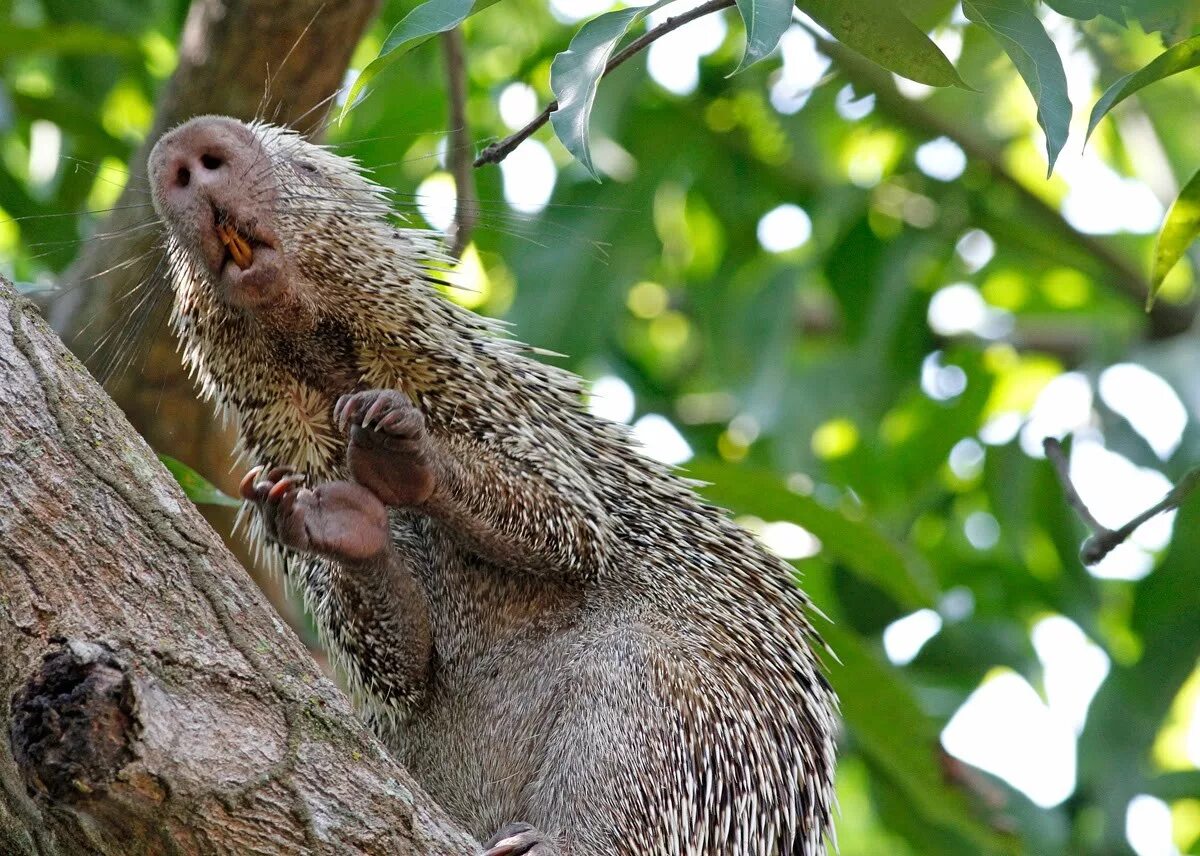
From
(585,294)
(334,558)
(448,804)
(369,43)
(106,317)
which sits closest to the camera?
(334,558)

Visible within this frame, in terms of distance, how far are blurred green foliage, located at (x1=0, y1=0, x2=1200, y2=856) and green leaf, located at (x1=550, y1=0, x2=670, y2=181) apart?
2142 millimetres

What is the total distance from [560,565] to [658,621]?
24cm

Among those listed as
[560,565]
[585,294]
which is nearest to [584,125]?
[560,565]

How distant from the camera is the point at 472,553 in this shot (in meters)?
3.06

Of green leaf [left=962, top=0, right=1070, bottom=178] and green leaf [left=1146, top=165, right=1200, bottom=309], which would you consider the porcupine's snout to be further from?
green leaf [left=1146, top=165, right=1200, bottom=309]

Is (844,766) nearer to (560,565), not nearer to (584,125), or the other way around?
(560,565)

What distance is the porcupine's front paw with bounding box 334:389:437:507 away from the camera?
105 inches

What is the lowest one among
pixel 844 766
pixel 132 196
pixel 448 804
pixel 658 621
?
pixel 844 766

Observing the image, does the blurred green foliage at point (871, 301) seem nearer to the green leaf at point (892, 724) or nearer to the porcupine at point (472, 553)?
the green leaf at point (892, 724)

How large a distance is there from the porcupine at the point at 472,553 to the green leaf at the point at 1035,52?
1.28 metres

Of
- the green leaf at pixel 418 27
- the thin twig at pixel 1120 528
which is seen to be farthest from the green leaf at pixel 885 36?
the thin twig at pixel 1120 528

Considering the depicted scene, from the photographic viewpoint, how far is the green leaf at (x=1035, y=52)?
2.08 m

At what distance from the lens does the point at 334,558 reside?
273 cm

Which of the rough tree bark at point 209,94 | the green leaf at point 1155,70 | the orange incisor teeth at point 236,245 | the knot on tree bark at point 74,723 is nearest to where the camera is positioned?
the knot on tree bark at point 74,723
